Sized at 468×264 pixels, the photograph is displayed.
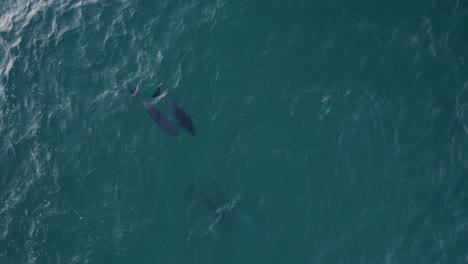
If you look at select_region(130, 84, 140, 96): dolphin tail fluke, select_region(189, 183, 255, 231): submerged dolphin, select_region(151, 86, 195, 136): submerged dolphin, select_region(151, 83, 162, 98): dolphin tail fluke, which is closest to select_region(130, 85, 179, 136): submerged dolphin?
select_region(130, 84, 140, 96): dolphin tail fluke

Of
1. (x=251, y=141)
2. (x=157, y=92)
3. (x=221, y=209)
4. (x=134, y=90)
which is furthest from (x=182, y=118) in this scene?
(x=221, y=209)

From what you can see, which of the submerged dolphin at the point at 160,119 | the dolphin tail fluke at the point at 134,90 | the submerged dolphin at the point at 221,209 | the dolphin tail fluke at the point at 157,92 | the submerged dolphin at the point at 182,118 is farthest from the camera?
the dolphin tail fluke at the point at 134,90

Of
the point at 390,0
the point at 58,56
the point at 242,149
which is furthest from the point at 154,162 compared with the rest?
the point at 390,0

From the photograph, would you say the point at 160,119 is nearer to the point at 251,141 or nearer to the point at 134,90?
the point at 134,90

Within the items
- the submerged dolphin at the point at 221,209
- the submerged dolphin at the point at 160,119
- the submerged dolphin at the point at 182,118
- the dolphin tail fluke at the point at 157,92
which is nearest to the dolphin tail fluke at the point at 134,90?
the submerged dolphin at the point at 160,119

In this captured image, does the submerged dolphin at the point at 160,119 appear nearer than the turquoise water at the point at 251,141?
No

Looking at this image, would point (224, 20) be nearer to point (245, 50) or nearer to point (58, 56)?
point (245, 50)

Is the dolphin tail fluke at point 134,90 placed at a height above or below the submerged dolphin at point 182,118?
above

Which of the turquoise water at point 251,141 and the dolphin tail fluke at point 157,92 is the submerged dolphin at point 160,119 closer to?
the turquoise water at point 251,141

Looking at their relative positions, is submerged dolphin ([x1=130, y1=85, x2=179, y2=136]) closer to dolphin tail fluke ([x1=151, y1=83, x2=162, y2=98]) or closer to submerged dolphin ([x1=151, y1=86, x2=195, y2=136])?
submerged dolphin ([x1=151, y1=86, x2=195, y2=136])
